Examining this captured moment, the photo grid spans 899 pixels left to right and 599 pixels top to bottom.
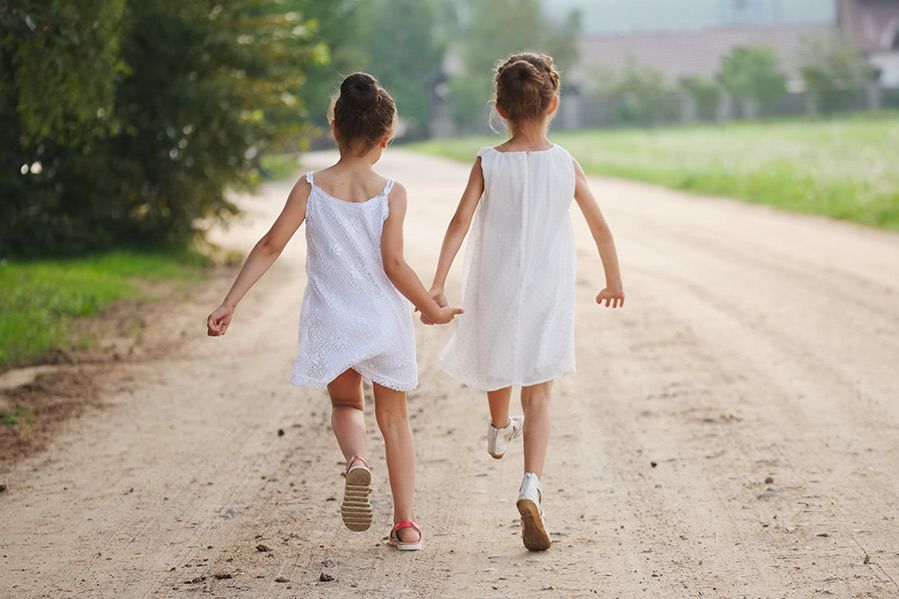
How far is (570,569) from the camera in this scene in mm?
4918

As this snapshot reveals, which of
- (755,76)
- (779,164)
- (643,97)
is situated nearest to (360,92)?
(779,164)

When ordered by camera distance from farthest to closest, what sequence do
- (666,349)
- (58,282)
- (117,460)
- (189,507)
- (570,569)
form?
(58,282) < (666,349) < (117,460) < (189,507) < (570,569)

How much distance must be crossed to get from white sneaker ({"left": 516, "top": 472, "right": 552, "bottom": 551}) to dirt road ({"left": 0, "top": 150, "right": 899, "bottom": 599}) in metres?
0.06

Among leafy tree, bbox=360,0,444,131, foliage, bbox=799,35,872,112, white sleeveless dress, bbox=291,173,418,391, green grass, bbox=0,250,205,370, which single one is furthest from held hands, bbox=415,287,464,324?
leafy tree, bbox=360,0,444,131

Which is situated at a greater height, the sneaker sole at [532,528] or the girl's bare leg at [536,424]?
the girl's bare leg at [536,424]

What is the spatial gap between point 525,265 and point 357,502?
1.13 meters

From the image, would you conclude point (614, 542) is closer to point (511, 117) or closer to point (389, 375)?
point (389, 375)

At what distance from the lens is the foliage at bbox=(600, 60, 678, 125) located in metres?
69.6

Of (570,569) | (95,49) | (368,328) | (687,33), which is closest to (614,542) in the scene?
(570,569)

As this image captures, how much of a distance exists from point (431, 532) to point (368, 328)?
900mm

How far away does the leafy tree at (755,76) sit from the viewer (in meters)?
65.7

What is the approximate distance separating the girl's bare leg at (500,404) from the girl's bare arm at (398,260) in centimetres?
53

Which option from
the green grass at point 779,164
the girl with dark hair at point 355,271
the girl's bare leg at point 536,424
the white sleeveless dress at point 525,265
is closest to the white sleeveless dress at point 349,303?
the girl with dark hair at point 355,271

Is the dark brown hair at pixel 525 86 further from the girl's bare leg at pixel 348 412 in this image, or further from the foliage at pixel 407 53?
the foliage at pixel 407 53
